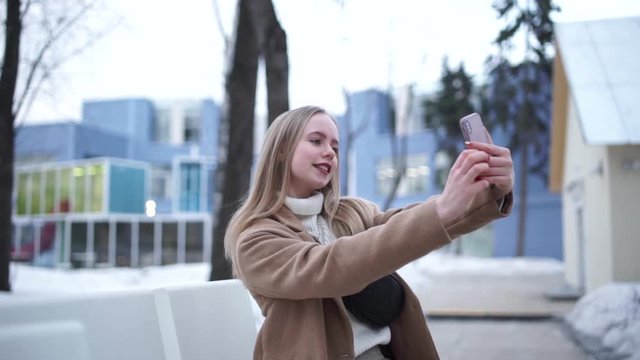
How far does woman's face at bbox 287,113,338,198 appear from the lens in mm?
2032

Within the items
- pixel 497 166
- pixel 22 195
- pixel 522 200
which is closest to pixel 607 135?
pixel 497 166

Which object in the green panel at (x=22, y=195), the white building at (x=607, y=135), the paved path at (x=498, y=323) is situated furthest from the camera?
the green panel at (x=22, y=195)

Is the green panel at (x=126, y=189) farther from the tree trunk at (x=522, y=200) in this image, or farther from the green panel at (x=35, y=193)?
the tree trunk at (x=522, y=200)

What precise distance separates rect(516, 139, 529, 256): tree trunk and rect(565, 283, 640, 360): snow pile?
22.2 meters

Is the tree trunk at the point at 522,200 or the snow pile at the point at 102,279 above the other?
the tree trunk at the point at 522,200

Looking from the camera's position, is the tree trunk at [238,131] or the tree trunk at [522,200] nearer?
the tree trunk at [238,131]

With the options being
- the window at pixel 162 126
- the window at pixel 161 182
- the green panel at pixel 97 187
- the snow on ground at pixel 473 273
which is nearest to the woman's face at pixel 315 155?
the snow on ground at pixel 473 273

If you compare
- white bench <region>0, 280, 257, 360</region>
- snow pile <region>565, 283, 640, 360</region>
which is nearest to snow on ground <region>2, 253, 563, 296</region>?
snow pile <region>565, 283, 640, 360</region>

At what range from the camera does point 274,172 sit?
2082 mm

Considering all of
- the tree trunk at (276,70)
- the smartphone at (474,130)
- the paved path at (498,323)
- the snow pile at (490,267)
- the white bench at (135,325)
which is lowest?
the snow pile at (490,267)

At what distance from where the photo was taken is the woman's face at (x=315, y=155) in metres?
2.03

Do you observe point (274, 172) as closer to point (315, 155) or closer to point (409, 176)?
point (315, 155)

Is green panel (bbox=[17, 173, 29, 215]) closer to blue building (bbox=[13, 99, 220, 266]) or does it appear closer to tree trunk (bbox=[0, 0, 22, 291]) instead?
blue building (bbox=[13, 99, 220, 266])

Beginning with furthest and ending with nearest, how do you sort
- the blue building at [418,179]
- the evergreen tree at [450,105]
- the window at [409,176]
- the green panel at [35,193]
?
the window at [409,176]
the evergreen tree at [450,105]
the blue building at [418,179]
the green panel at [35,193]
